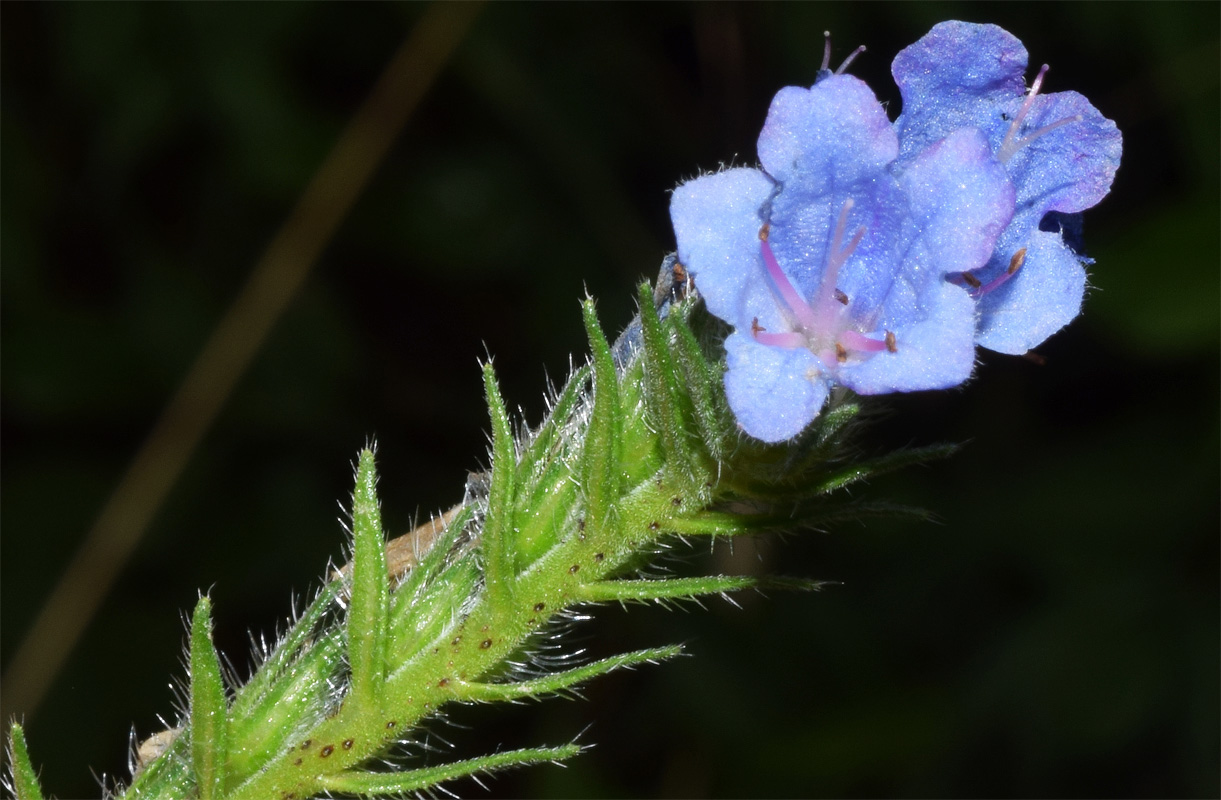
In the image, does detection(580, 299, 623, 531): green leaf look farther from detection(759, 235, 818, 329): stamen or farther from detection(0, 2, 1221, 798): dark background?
detection(0, 2, 1221, 798): dark background

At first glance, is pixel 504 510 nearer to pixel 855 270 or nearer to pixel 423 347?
pixel 855 270

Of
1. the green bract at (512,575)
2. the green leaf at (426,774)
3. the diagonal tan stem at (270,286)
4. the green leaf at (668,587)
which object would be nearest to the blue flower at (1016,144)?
the green bract at (512,575)

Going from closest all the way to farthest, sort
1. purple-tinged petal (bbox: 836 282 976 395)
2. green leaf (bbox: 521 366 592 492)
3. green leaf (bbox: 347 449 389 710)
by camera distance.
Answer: purple-tinged petal (bbox: 836 282 976 395) < green leaf (bbox: 347 449 389 710) < green leaf (bbox: 521 366 592 492)

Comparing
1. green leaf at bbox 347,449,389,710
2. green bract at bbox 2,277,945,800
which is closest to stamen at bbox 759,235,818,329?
green bract at bbox 2,277,945,800

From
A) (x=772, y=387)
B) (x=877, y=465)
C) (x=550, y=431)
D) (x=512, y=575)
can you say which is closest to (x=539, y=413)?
(x=550, y=431)

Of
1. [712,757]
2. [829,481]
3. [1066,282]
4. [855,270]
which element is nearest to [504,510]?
[829,481]

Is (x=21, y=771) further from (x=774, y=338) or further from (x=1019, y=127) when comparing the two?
(x=1019, y=127)

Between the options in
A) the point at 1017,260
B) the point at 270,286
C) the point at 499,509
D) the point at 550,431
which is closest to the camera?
the point at 1017,260
